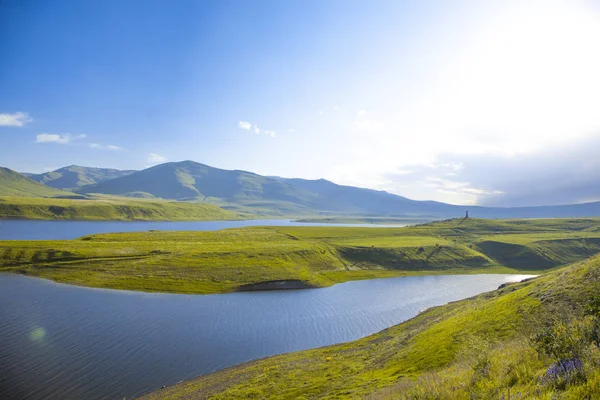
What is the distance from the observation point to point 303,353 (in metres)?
48.6

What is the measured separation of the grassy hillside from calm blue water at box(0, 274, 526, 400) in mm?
6764

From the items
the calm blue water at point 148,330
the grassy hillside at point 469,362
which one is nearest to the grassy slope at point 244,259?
the calm blue water at point 148,330

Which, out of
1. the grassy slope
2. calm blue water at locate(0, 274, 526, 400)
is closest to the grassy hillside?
calm blue water at locate(0, 274, 526, 400)

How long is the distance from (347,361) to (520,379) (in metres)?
29.4

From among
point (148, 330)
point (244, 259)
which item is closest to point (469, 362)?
point (148, 330)

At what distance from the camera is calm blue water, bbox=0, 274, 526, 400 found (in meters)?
39.9

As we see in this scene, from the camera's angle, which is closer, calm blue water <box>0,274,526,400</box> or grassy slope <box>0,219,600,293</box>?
calm blue water <box>0,274,526,400</box>

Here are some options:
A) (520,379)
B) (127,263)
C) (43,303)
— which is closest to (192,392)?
(520,379)

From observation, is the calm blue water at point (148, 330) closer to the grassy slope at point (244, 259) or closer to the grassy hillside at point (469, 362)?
the grassy hillside at point (469, 362)

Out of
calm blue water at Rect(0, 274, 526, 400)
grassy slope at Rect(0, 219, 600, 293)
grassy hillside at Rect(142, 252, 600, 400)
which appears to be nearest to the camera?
grassy hillside at Rect(142, 252, 600, 400)

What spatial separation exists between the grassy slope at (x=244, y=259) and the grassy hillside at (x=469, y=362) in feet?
171

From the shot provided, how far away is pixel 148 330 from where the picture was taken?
5578 cm

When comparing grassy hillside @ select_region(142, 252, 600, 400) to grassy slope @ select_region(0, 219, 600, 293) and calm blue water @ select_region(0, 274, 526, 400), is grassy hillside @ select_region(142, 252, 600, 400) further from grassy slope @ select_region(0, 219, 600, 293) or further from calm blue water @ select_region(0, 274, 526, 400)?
grassy slope @ select_region(0, 219, 600, 293)

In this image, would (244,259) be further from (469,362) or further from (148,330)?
(469,362)
